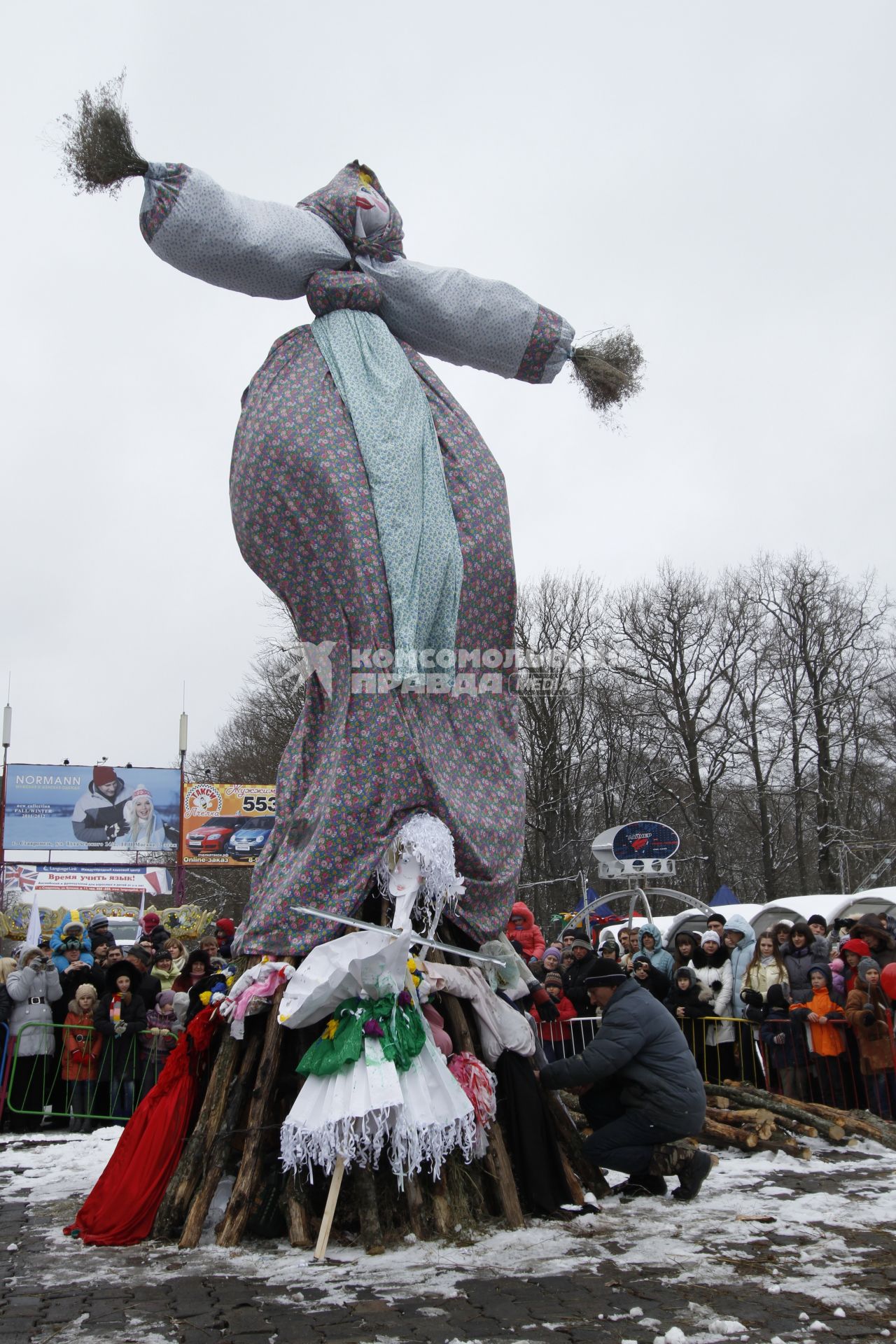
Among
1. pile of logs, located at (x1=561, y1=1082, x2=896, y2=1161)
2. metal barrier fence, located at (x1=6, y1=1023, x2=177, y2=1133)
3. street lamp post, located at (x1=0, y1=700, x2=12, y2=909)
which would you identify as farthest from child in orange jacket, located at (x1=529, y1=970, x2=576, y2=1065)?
street lamp post, located at (x1=0, y1=700, x2=12, y2=909)

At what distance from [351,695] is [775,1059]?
16.9 ft

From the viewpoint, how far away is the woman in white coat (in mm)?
9328

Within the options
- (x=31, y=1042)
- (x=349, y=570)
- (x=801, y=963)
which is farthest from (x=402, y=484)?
(x=31, y=1042)

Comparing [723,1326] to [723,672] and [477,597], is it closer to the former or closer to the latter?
[477,597]

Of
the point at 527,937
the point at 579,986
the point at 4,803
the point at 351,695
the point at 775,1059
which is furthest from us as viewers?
the point at 4,803

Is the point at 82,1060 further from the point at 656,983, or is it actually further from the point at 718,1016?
the point at 718,1016

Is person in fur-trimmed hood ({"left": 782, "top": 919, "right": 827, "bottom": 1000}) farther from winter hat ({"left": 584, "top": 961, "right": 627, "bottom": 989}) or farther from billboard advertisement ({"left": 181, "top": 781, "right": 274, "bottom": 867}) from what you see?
billboard advertisement ({"left": 181, "top": 781, "right": 274, "bottom": 867})

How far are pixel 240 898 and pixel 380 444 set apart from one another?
28.6 meters

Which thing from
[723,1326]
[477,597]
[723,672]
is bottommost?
[723,1326]

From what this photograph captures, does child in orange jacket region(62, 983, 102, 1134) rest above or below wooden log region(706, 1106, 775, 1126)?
above

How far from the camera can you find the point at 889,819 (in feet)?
96.0

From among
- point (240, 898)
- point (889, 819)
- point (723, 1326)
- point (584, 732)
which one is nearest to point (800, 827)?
point (889, 819)

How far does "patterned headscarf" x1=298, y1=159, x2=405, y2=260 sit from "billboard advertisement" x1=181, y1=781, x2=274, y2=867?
22358 mm

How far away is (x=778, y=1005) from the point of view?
8.91 meters
